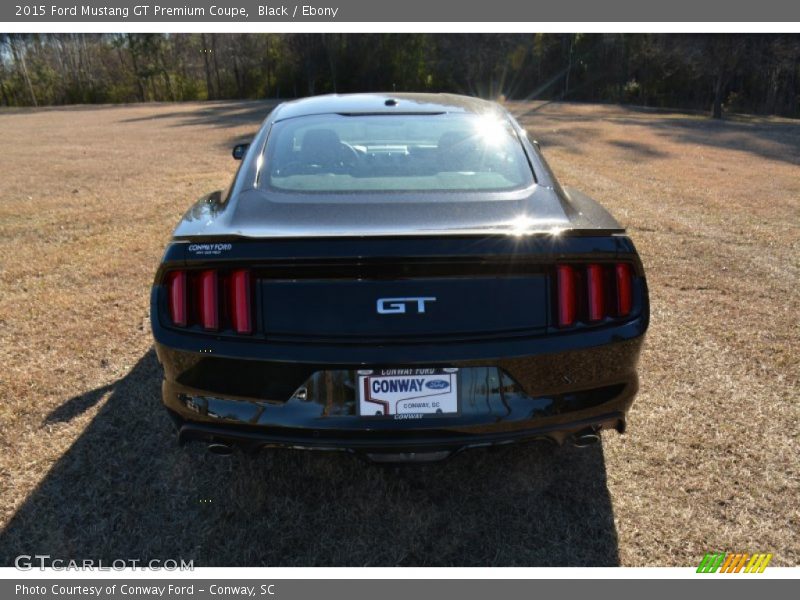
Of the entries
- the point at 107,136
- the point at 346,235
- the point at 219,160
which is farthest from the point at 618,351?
the point at 107,136

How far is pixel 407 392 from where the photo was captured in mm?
1976

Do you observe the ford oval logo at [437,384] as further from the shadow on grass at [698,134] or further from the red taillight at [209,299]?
the shadow on grass at [698,134]

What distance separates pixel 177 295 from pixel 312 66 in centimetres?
4428

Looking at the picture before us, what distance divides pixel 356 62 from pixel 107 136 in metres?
26.7

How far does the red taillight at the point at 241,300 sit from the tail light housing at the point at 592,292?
106cm

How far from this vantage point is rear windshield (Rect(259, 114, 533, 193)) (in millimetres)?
2520

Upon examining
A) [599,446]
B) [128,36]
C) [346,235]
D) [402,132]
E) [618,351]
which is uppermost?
[128,36]

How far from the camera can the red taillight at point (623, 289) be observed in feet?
6.84

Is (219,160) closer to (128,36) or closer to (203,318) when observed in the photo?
(203,318)

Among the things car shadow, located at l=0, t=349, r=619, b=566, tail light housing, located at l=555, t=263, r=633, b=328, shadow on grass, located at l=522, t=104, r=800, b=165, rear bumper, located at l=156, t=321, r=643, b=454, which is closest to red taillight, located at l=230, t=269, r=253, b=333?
rear bumper, located at l=156, t=321, r=643, b=454

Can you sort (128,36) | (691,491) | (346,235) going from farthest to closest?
(128,36), (691,491), (346,235)

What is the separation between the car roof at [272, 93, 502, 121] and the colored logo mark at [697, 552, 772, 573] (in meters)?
2.38

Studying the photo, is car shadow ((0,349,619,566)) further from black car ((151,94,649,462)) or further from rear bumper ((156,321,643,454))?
black car ((151,94,649,462))

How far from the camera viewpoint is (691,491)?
8.09 ft
